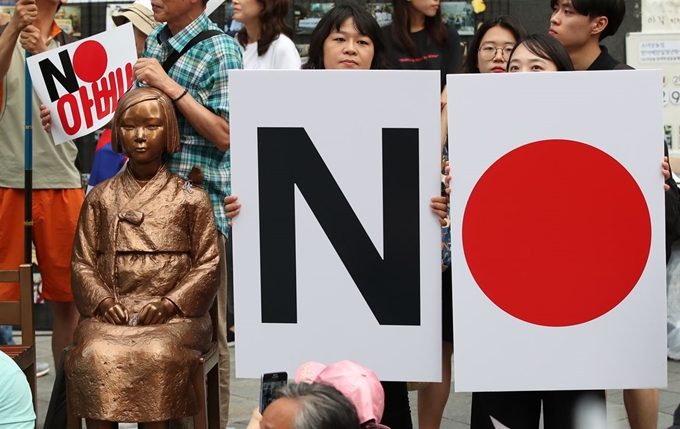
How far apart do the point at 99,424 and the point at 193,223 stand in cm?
77

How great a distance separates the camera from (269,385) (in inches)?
104

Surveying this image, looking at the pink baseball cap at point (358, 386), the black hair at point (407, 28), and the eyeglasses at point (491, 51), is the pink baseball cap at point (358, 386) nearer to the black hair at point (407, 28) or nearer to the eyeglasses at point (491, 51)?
the eyeglasses at point (491, 51)

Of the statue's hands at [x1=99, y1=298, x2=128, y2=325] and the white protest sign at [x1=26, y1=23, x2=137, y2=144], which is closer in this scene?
the statue's hands at [x1=99, y1=298, x2=128, y2=325]

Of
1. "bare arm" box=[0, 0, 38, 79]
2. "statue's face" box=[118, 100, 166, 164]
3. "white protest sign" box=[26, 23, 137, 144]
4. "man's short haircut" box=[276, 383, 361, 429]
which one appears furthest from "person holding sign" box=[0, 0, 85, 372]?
"man's short haircut" box=[276, 383, 361, 429]

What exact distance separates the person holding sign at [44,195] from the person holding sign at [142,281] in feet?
4.17

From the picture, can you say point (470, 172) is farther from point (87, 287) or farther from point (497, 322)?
point (87, 287)

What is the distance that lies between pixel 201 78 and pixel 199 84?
25 millimetres

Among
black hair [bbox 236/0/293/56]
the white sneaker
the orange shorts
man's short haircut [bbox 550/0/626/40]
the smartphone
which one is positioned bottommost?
the white sneaker

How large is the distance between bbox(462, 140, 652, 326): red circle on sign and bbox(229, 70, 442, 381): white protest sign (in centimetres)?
18

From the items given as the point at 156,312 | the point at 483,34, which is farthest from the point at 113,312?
the point at 483,34

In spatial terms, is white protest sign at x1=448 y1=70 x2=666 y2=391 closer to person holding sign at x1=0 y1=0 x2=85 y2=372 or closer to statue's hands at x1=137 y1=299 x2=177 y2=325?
statue's hands at x1=137 y1=299 x2=177 y2=325

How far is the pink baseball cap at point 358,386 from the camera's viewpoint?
7.93 ft

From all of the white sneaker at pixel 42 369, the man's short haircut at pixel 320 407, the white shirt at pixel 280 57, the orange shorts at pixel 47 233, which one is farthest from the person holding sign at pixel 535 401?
the white sneaker at pixel 42 369

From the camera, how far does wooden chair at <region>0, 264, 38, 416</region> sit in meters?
4.10
